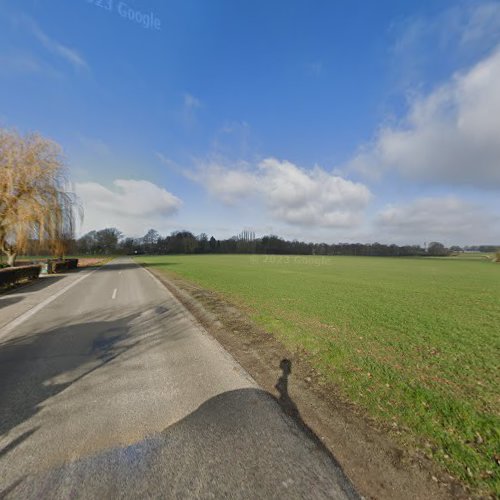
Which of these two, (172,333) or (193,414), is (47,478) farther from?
(172,333)

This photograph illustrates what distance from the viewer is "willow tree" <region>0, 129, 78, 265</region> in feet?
59.9

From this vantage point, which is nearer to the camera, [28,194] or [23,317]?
[23,317]

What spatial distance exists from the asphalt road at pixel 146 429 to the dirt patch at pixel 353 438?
0.61ft

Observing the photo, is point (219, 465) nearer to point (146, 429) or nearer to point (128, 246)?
point (146, 429)

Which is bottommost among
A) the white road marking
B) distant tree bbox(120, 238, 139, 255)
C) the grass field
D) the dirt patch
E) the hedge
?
the grass field

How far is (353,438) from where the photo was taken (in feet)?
9.24

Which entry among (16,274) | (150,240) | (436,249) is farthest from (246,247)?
(16,274)

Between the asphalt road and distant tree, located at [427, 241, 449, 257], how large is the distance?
15608cm

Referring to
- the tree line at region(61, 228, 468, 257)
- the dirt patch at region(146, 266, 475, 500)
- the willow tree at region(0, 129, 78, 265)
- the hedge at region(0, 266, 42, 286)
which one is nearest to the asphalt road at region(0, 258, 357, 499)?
the dirt patch at region(146, 266, 475, 500)

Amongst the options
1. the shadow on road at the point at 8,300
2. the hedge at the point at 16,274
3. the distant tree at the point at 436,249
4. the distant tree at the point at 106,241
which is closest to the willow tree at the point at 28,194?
the hedge at the point at 16,274

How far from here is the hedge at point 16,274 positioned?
13.4m

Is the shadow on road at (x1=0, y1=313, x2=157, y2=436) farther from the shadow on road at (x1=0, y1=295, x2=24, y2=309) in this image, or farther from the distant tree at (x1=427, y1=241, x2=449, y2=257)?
the distant tree at (x1=427, y1=241, x2=449, y2=257)

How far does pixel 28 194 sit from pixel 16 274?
313 inches

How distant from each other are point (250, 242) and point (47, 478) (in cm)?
13081
